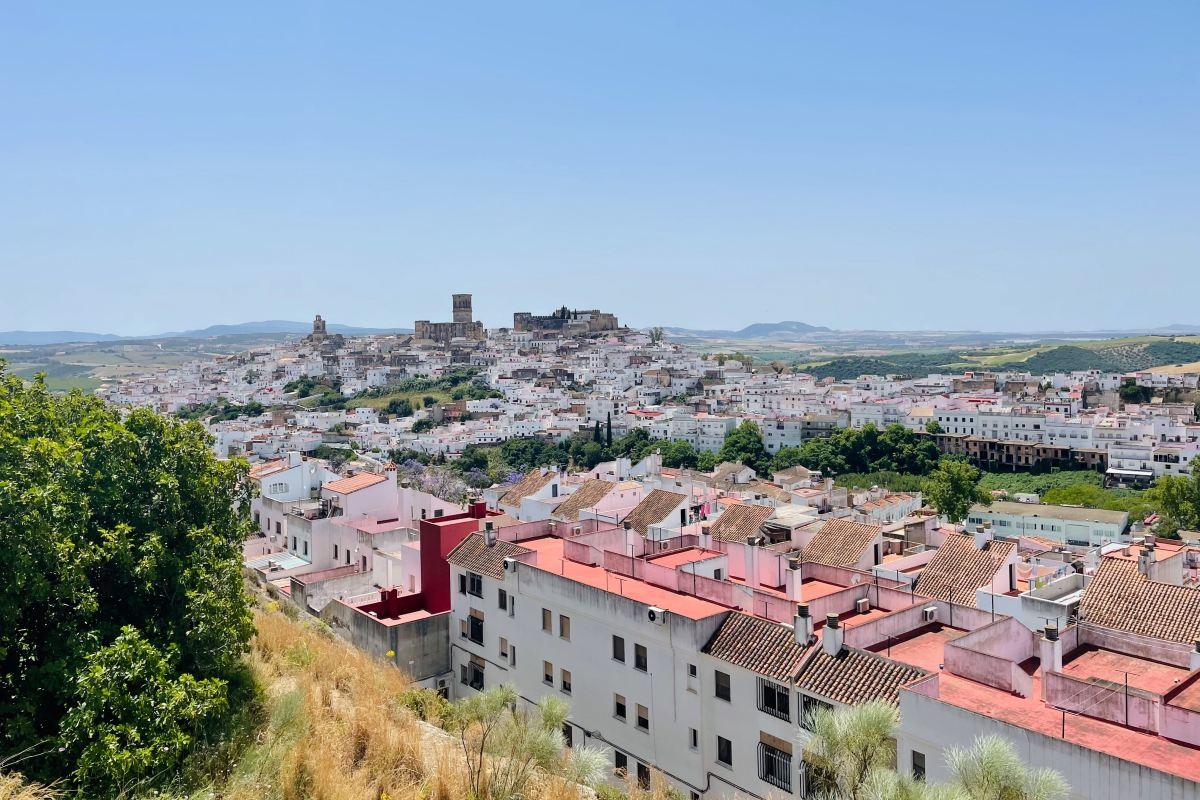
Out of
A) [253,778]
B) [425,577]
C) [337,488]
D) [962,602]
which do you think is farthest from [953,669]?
[337,488]

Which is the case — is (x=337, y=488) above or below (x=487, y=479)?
above

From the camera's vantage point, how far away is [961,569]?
18453 millimetres

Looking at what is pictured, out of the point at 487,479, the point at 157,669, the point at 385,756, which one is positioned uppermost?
the point at 157,669

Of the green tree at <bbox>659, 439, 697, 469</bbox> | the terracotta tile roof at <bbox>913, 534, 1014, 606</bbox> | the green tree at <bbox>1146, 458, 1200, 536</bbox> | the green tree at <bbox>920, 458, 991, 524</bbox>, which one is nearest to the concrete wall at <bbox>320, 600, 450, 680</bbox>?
the terracotta tile roof at <bbox>913, 534, 1014, 606</bbox>

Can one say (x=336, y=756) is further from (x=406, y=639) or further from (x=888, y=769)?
(x=406, y=639)

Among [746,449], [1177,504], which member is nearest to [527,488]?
[1177,504]

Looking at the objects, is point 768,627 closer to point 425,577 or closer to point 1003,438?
point 425,577

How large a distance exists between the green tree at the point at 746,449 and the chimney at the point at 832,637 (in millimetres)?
62199

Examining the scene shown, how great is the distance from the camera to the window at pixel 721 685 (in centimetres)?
1387

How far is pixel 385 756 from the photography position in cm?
870

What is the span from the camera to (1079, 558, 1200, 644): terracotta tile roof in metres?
→ 14.7

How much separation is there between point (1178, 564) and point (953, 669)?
847 cm

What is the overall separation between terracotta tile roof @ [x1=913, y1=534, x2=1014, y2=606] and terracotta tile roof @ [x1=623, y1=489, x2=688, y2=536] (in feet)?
26.6

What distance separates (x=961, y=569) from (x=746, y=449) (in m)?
Answer: 60.3
